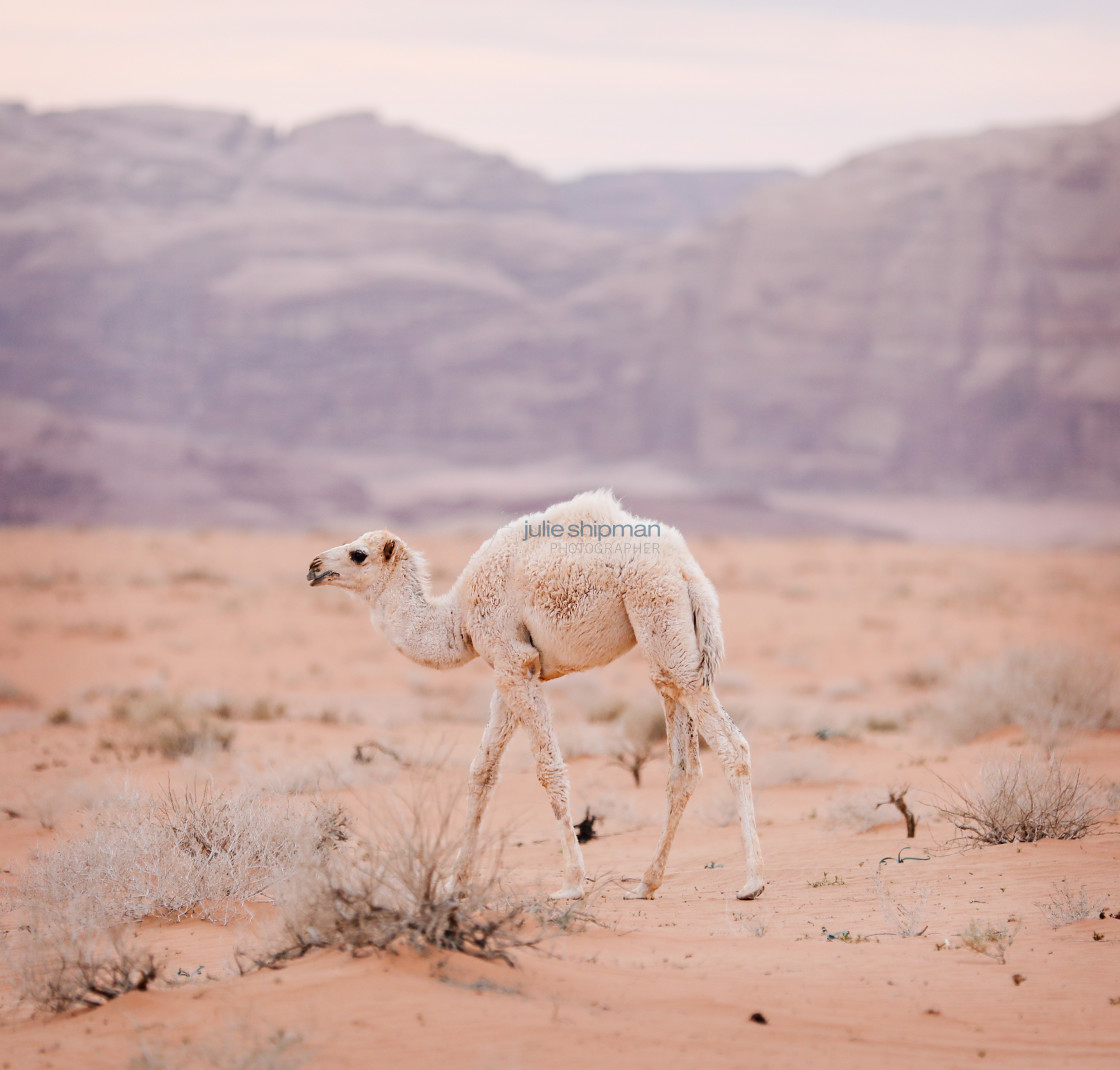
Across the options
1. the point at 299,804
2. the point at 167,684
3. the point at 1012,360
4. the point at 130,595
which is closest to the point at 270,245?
the point at 1012,360

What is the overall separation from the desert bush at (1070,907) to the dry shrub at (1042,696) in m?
6.88

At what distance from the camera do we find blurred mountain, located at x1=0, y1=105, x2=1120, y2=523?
79438mm

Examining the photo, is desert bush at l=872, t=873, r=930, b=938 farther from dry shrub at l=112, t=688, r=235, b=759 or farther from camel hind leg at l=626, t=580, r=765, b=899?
dry shrub at l=112, t=688, r=235, b=759

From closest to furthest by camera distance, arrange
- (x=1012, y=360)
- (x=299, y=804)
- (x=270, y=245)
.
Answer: (x=299, y=804)
(x=1012, y=360)
(x=270, y=245)

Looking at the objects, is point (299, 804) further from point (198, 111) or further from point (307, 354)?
point (198, 111)

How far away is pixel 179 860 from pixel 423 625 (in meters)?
2.23

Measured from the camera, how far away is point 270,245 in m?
98.1

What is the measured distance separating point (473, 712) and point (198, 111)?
363ft

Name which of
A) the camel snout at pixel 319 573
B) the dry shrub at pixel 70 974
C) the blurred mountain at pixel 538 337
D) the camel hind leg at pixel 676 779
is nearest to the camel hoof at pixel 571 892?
the camel hind leg at pixel 676 779

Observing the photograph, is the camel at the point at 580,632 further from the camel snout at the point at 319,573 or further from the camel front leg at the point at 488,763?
the camel snout at the point at 319,573

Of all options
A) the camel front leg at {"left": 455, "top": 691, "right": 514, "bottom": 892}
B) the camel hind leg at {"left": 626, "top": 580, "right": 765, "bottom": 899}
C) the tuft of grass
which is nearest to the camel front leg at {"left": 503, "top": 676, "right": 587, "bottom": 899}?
the camel front leg at {"left": 455, "top": 691, "right": 514, "bottom": 892}

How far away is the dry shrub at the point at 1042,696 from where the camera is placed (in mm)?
14250

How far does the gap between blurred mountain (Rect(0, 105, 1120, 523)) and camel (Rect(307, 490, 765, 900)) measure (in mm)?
66847

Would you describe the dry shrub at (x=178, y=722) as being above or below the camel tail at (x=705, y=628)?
below
